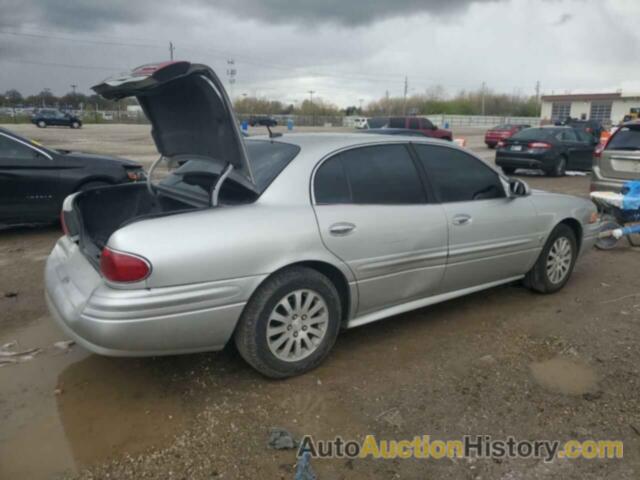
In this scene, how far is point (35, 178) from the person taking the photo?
6629mm

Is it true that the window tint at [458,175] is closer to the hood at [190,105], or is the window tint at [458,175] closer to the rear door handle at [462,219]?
the rear door handle at [462,219]

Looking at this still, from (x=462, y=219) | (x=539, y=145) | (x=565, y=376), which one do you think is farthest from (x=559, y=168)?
(x=565, y=376)

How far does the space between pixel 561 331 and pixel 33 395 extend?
12.2 feet

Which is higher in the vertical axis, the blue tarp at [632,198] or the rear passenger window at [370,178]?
the rear passenger window at [370,178]

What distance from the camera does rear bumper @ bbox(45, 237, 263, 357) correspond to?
265 centimetres

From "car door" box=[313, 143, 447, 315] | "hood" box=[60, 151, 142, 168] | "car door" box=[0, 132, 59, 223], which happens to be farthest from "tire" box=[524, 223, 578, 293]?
"car door" box=[0, 132, 59, 223]

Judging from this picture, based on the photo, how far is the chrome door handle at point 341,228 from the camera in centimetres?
320

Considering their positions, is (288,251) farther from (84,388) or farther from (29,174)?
(29,174)

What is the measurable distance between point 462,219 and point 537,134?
12.5 meters

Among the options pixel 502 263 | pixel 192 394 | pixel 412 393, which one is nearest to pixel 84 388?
pixel 192 394

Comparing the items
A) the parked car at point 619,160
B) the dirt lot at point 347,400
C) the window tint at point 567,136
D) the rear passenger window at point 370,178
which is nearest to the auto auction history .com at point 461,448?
the dirt lot at point 347,400

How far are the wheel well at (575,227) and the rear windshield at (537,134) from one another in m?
10.8

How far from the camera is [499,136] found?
24438 mm

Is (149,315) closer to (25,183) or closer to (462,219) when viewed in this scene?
(462,219)
